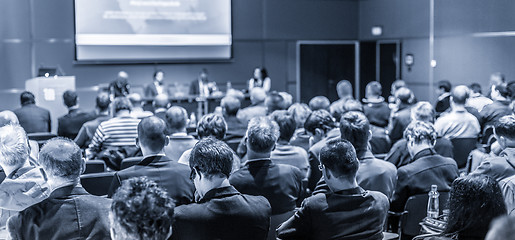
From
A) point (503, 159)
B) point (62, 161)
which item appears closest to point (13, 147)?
point (62, 161)

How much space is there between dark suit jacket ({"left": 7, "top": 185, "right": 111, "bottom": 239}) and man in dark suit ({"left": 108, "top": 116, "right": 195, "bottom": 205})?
2.98 feet

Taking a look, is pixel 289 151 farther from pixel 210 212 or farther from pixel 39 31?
pixel 39 31

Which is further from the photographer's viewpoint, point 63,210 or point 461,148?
point 461,148

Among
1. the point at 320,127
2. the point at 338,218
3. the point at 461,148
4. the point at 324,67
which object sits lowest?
the point at 461,148

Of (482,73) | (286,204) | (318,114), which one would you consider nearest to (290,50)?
(482,73)

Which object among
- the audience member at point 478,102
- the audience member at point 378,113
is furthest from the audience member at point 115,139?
the audience member at point 478,102

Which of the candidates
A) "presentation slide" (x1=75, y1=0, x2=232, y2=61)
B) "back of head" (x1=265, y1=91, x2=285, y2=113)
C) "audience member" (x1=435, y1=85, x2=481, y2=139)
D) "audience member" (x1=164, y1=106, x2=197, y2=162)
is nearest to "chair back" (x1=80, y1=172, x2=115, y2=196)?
"audience member" (x1=164, y1=106, x2=197, y2=162)

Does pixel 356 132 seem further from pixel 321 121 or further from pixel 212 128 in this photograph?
pixel 212 128

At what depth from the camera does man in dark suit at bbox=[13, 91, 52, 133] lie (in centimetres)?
842

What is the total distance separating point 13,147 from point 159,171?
90cm

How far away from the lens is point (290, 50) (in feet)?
48.1

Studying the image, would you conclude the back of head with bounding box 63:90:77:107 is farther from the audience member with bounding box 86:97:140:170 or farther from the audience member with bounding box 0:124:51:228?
the audience member with bounding box 0:124:51:228

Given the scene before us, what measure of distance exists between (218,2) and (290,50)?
2.27m

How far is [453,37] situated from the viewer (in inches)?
475
